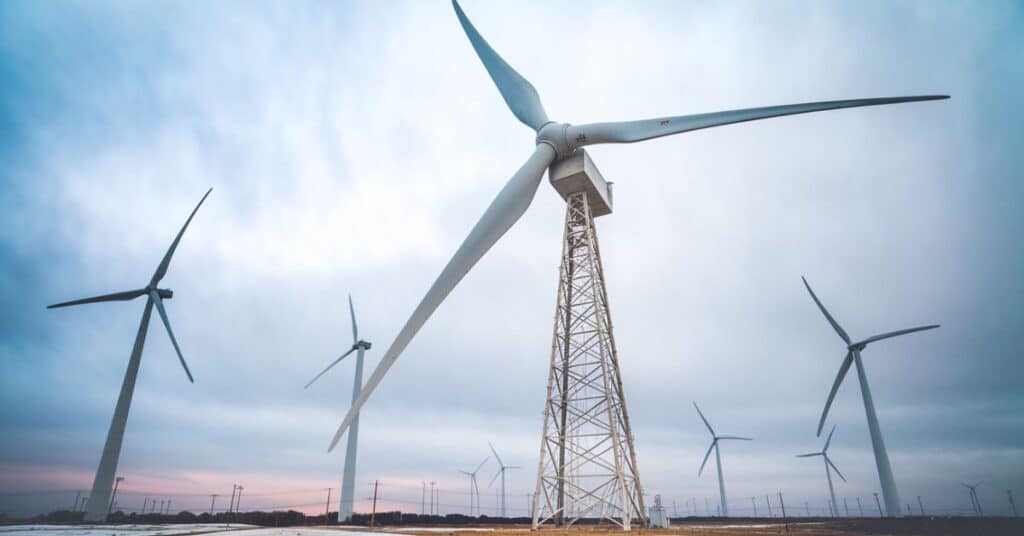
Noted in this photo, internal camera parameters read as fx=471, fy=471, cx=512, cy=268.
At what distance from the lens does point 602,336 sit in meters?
23.7

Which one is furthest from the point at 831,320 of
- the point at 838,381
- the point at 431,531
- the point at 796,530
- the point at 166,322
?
the point at 166,322

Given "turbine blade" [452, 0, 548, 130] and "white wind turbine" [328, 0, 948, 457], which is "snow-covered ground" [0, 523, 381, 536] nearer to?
"white wind turbine" [328, 0, 948, 457]

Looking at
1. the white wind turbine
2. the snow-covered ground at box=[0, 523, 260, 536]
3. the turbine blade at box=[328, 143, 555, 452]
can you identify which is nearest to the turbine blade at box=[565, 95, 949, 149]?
the white wind turbine

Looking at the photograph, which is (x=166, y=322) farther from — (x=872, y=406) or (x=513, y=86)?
(x=872, y=406)

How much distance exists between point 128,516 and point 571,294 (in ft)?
178

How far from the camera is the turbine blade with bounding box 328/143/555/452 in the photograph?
1372 centimetres

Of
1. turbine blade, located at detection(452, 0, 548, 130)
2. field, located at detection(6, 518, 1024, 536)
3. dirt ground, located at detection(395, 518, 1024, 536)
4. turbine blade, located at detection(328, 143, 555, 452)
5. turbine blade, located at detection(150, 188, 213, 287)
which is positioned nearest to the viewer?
turbine blade, located at detection(328, 143, 555, 452)

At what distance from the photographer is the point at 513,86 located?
28484 mm

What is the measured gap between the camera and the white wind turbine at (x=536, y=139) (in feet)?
48.9

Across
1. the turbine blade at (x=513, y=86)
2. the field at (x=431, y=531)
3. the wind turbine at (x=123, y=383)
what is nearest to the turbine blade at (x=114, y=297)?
the wind turbine at (x=123, y=383)

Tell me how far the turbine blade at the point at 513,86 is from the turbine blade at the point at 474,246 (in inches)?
143

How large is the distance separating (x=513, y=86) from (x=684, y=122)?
11203 mm

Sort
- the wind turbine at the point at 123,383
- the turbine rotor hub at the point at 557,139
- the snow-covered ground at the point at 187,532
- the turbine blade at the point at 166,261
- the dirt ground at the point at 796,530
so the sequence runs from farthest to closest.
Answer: the turbine blade at the point at 166,261 → the wind turbine at the point at 123,383 → the turbine rotor hub at the point at 557,139 → the dirt ground at the point at 796,530 → the snow-covered ground at the point at 187,532

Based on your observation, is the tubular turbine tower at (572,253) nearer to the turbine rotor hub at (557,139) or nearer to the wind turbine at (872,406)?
the turbine rotor hub at (557,139)
